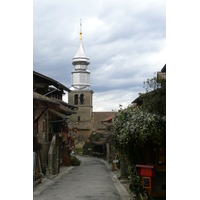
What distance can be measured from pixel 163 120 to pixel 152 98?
1.80 meters

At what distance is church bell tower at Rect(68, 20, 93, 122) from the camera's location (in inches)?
2677

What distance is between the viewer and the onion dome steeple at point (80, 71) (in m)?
67.7

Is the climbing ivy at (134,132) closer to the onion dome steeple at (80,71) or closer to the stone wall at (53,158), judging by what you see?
the stone wall at (53,158)

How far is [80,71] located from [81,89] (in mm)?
3980

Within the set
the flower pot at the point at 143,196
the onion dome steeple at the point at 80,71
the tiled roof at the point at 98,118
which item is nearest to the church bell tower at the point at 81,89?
the onion dome steeple at the point at 80,71

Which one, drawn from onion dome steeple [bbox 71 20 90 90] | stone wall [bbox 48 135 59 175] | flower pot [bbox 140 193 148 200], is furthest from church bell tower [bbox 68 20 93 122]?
flower pot [bbox 140 193 148 200]

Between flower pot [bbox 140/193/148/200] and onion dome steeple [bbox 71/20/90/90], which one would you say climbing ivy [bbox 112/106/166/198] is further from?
onion dome steeple [bbox 71/20/90/90]

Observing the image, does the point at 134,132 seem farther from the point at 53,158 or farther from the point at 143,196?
the point at 53,158

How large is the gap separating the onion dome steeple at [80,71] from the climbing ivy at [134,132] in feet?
182

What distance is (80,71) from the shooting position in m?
69.2
